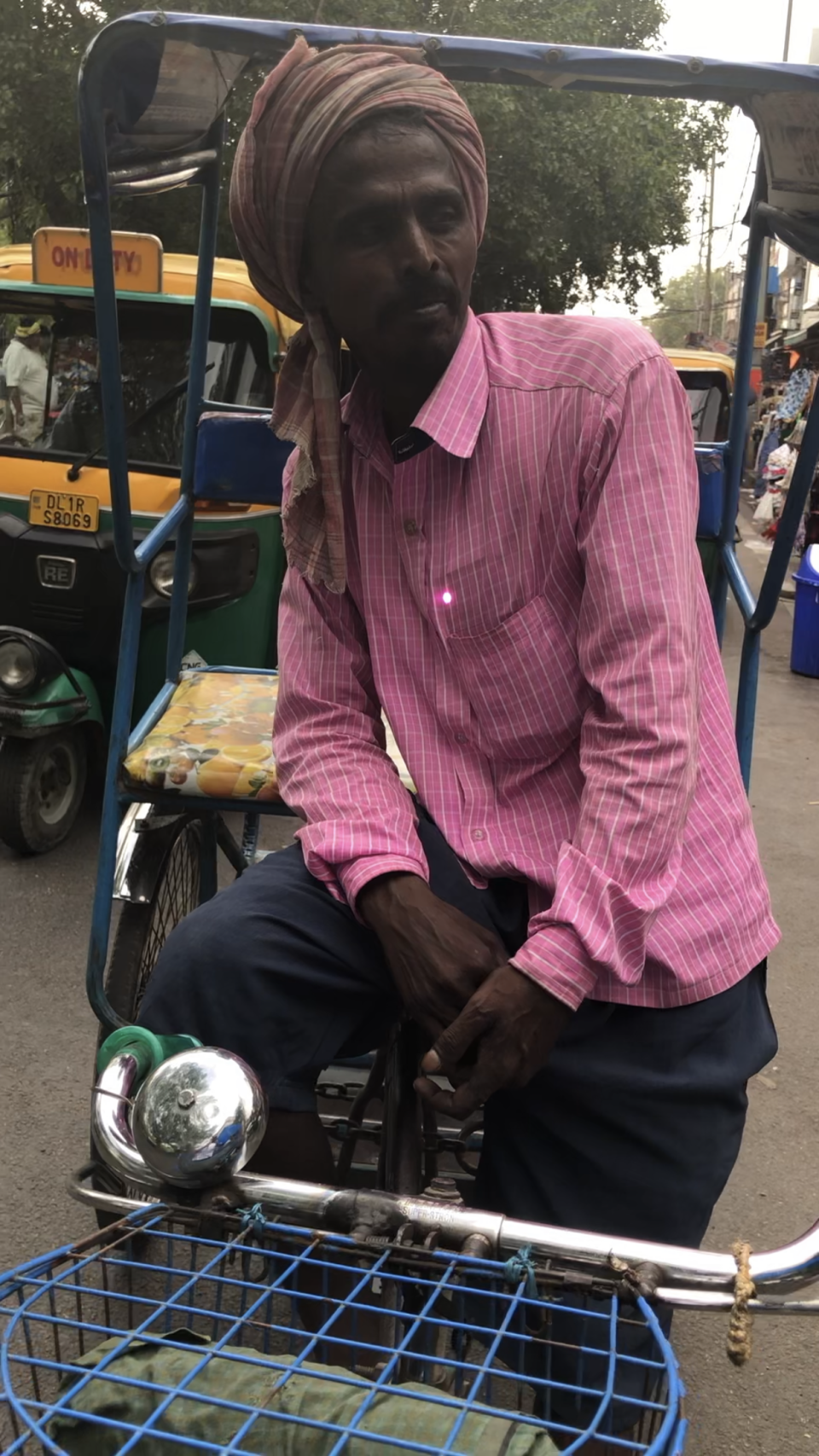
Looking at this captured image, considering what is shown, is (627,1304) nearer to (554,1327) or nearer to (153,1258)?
(554,1327)

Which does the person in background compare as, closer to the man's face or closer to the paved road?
the paved road

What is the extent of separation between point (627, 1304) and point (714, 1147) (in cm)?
58

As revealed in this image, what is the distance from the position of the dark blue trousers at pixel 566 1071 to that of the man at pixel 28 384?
3803mm

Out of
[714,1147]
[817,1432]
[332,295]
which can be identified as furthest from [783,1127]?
[332,295]

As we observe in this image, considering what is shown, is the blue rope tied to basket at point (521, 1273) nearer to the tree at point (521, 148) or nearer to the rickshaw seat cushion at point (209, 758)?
the rickshaw seat cushion at point (209, 758)

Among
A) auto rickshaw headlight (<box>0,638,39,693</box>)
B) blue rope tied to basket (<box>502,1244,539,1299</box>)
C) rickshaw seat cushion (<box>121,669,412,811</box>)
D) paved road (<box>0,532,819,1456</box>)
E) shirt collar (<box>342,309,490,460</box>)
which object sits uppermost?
shirt collar (<box>342,309,490,460</box>)

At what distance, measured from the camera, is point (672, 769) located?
1.36 metres

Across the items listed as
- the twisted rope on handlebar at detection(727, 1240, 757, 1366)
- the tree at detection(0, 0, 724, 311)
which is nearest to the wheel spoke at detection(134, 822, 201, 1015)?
the twisted rope on handlebar at detection(727, 1240, 757, 1366)

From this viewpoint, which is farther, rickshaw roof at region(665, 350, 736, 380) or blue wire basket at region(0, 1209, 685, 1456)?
rickshaw roof at region(665, 350, 736, 380)

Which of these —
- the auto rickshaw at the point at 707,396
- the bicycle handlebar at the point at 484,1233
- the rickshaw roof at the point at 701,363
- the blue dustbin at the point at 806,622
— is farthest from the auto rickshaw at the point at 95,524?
the rickshaw roof at the point at 701,363

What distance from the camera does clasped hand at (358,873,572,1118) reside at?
4.22ft

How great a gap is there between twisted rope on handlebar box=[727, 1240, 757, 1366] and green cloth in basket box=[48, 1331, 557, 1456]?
0.25 metres

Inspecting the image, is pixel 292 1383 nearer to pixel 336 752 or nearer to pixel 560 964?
pixel 560 964

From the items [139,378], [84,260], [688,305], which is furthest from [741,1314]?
[688,305]
